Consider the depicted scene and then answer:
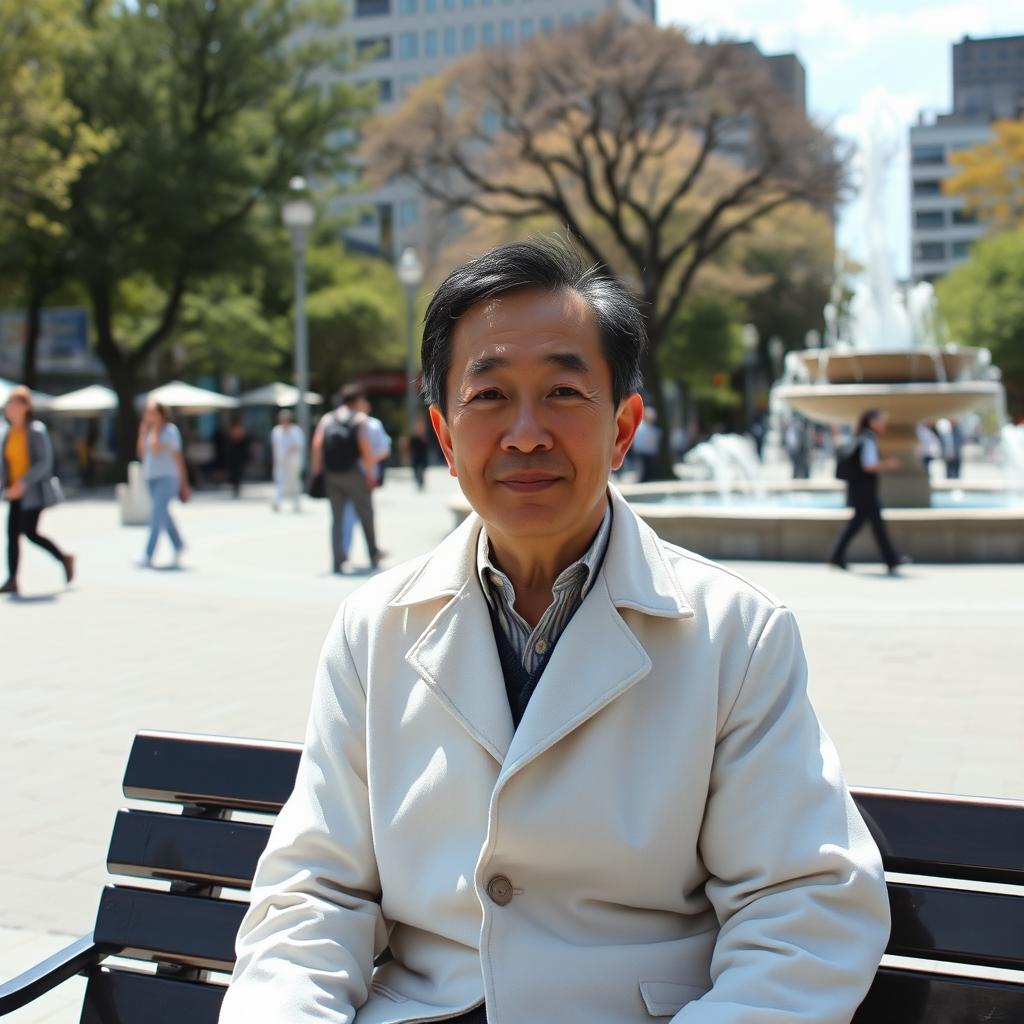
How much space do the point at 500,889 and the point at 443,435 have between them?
0.82 m

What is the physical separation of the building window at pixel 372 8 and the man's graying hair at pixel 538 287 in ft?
348

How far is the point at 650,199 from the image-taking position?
32.2 metres

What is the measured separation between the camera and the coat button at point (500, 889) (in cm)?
208

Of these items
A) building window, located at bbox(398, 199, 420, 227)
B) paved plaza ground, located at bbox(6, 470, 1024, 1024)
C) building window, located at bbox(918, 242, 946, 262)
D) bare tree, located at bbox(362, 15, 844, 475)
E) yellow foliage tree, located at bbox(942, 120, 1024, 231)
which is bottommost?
paved plaza ground, located at bbox(6, 470, 1024, 1024)

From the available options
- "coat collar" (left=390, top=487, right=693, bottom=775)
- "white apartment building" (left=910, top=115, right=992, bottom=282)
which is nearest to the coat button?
"coat collar" (left=390, top=487, right=693, bottom=775)

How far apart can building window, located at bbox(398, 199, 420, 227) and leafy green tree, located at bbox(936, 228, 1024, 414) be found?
4666 centimetres

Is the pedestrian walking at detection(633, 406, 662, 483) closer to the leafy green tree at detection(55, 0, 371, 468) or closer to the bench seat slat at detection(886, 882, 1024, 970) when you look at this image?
the leafy green tree at detection(55, 0, 371, 468)

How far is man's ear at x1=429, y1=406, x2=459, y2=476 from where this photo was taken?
238 centimetres

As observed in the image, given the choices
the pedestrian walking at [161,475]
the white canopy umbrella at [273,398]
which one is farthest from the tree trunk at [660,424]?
the pedestrian walking at [161,475]

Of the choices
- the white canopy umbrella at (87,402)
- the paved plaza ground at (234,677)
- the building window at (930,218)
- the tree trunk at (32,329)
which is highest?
the building window at (930,218)

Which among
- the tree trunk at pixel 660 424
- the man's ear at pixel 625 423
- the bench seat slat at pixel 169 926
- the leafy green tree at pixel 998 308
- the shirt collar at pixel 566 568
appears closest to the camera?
the shirt collar at pixel 566 568

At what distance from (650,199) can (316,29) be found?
12.4 metres

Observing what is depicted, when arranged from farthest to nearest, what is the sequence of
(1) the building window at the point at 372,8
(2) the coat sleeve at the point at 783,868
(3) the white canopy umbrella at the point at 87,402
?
(1) the building window at the point at 372,8, (3) the white canopy umbrella at the point at 87,402, (2) the coat sleeve at the point at 783,868

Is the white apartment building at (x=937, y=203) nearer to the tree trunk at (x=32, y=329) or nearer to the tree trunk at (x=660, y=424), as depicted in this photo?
the tree trunk at (x=660, y=424)
